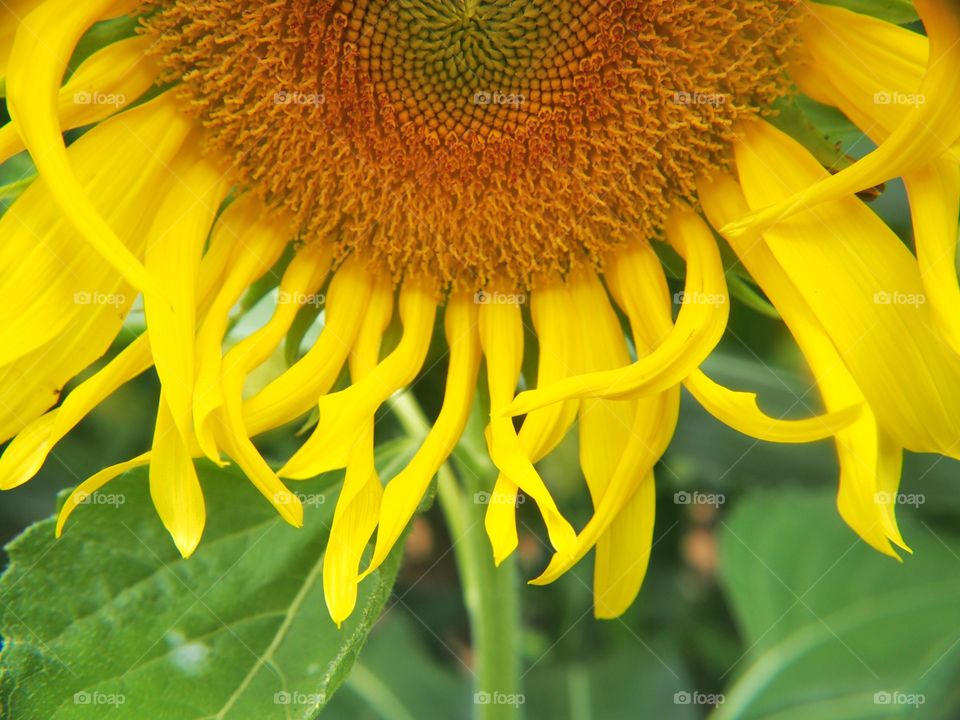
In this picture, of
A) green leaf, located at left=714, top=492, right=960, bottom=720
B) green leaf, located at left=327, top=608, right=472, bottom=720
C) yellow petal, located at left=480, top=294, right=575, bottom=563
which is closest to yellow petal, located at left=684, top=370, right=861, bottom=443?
yellow petal, located at left=480, top=294, right=575, bottom=563

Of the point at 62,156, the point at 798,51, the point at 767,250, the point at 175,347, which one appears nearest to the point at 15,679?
the point at 175,347

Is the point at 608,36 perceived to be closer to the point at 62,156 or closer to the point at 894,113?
the point at 894,113

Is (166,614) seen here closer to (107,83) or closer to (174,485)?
(174,485)

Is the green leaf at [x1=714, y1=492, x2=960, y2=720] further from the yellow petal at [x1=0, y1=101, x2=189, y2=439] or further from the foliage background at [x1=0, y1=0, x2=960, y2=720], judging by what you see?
the yellow petal at [x1=0, y1=101, x2=189, y2=439]

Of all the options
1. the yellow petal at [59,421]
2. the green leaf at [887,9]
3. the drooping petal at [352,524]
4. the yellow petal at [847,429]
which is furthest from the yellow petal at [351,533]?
the green leaf at [887,9]

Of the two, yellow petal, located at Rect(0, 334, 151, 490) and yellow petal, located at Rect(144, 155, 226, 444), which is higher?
yellow petal, located at Rect(144, 155, 226, 444)
